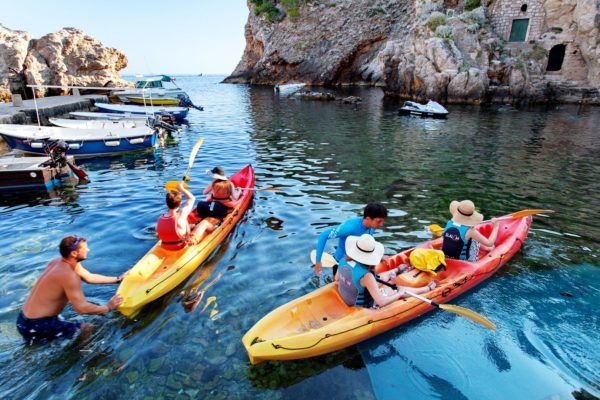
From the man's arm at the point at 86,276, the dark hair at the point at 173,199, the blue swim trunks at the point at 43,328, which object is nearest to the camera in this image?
the blue swim trunks at the point at 43,328

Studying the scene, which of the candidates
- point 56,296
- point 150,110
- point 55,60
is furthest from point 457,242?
point 55,60

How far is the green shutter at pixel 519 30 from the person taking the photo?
40906 mm

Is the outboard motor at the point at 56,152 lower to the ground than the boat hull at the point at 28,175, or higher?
higher

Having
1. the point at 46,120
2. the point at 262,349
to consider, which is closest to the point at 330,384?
the point at 262,349

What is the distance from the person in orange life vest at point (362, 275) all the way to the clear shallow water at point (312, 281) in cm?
78

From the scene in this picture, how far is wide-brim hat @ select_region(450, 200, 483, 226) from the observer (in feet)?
23.8

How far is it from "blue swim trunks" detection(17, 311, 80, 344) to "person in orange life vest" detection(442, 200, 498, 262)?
24.1 feet

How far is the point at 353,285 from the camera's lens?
5816mm

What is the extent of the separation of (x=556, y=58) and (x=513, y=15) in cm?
717

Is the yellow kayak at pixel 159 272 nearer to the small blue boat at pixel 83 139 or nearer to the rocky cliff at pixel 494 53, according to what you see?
the small blue boat at pixel 83 139

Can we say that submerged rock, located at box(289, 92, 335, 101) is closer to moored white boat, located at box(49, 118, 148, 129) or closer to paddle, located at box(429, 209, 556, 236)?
moored white boat, located at box(49, 118, 148, 129)

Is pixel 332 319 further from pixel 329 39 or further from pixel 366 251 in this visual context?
pixel 329 39

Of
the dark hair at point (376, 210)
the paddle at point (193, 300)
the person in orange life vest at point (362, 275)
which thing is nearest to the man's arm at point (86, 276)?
the paddle at point (193, 300)

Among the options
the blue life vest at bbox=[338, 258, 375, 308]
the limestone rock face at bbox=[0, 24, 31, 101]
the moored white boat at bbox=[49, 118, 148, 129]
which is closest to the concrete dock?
the moored white boat at bbox=[49, 118, 148, 129]
